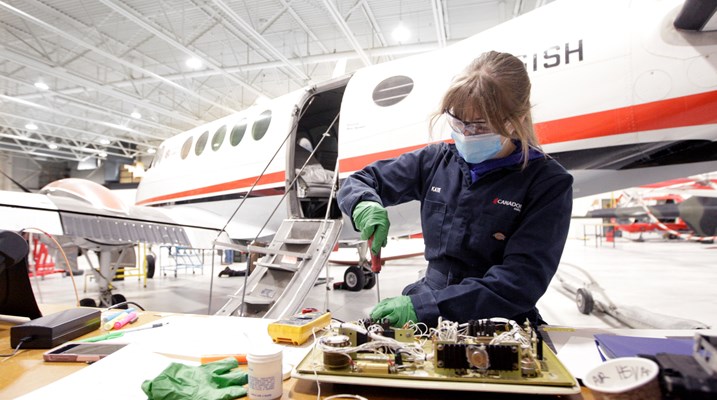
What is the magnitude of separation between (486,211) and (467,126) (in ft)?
1.02

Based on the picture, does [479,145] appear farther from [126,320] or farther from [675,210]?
[675,210]

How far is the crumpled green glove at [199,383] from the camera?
74 centimetres

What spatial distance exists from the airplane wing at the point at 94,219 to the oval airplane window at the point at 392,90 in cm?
224

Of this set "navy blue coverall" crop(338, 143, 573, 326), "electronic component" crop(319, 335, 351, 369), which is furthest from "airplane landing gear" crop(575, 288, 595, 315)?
"electronic component" crop(319, 335, 351, 369)

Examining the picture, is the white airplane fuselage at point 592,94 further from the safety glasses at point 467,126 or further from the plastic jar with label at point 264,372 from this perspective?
the plastic jar with label at point 264,372

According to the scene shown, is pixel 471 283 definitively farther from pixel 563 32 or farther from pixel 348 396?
pixel 563 32

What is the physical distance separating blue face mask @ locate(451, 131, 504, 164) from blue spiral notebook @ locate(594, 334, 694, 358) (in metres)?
0.69

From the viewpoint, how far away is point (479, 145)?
1.36 m

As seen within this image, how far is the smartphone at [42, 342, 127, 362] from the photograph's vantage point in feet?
3.40

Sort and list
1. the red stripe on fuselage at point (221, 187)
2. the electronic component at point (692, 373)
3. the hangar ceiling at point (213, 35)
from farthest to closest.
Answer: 1. the hangar ceiling at point (213, 35)
2. the red stripe on fuselage at point (221, 187)
3. the electronic component at point (692, 373)

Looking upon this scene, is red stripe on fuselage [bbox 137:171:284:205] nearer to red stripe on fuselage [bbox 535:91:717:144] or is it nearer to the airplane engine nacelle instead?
red stripe on fuselage [bbox 535:91:717:144]

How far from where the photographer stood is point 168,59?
464 inches

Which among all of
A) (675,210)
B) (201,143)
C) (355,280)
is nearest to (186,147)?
(201,143)

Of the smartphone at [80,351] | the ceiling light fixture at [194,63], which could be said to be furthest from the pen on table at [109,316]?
the ceiling light fixture at [194,63]
